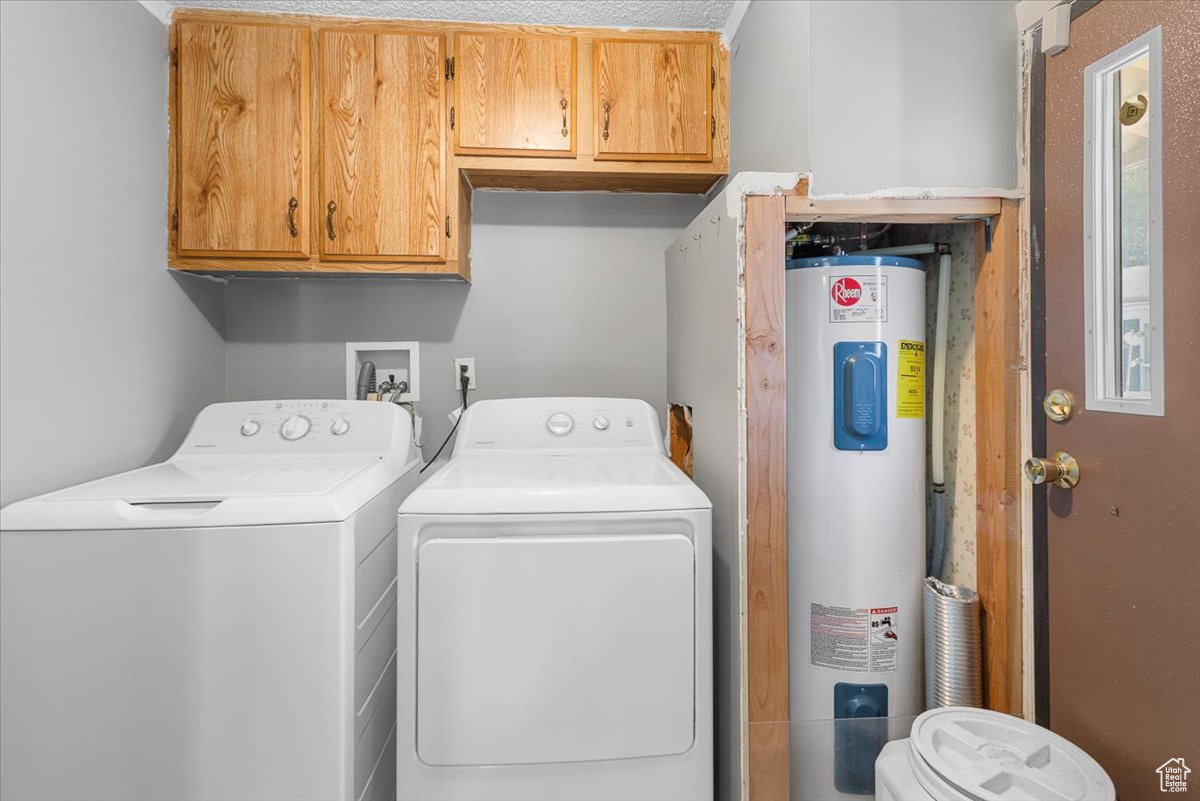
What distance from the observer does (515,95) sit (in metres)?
1.84

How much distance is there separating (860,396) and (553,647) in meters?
0.92

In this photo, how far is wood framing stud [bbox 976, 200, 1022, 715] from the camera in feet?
4.26

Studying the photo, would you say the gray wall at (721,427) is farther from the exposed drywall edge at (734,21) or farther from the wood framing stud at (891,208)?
the exposed drywall edge at (734,21)

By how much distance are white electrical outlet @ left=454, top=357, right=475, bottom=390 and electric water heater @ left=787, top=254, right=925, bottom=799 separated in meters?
1.23

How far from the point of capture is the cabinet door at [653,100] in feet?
6.11

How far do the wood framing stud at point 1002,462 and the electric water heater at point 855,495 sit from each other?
15 cm

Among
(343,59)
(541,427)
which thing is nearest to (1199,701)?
(541,427)

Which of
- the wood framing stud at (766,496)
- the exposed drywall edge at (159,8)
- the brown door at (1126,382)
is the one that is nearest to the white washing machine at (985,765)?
the brown door at (1126,382)

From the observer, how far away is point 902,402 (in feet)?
4.44

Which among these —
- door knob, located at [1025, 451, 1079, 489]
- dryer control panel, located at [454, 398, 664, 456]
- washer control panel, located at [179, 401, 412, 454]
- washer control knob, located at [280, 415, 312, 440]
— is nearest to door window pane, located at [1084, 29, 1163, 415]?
door knob, located at [1025, 451, 1079, 489]

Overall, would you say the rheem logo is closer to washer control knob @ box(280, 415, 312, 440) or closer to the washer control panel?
the washer control panel

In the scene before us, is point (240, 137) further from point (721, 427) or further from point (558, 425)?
point (721, 427)

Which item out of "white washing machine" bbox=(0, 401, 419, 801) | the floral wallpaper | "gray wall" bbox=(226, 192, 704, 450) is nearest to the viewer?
"white washing machine" bbox=(0, 401, 419, 801)

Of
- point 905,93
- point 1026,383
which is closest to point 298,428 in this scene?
→ point 905,93
